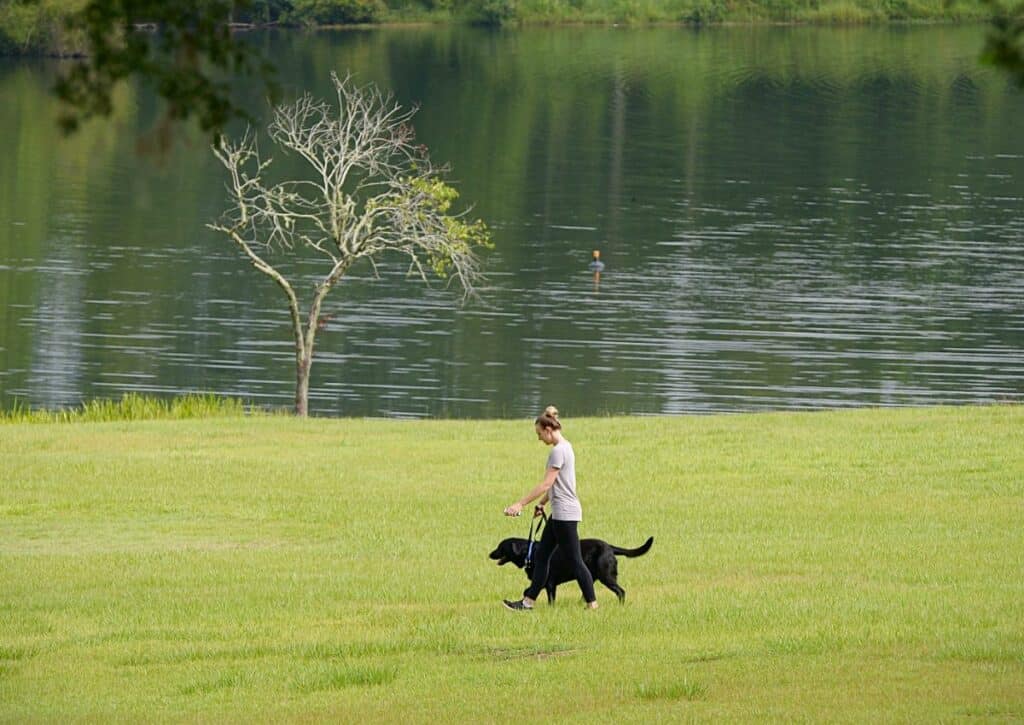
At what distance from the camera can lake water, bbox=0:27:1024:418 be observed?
5494 centimetres

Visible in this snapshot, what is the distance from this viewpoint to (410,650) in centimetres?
1591

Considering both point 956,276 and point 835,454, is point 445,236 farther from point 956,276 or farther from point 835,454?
point 956,276

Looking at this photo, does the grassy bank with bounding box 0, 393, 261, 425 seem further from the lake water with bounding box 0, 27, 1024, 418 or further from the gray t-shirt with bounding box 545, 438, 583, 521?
the gray t-shirt with bounding box 545, 438, 583, 521

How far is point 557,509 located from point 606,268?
190 ft

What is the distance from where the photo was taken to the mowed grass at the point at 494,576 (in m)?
14.0

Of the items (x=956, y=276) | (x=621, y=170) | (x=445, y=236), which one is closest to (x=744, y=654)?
(x=445, y=236)

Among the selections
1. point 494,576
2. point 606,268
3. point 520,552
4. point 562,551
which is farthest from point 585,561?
point 606,268

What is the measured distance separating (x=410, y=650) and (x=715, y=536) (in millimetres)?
7242

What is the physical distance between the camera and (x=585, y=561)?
1717cm

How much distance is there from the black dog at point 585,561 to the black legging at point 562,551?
2.6 inches

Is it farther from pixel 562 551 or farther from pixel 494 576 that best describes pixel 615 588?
pixel 494 576

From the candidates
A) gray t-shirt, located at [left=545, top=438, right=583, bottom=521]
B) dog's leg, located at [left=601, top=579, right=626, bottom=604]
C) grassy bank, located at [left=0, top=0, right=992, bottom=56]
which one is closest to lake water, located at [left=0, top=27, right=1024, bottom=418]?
gray t-shirt, located at [left=545, top=438, right=583, bottom=521]

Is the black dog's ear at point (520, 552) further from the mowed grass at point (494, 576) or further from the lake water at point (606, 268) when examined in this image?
the lake water at point (606, 268)

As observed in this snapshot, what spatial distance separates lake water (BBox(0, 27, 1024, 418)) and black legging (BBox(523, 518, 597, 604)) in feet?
20.7
